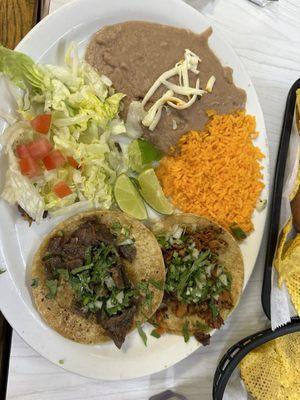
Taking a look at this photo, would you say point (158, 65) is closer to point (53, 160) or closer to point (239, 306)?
point (53, 160)

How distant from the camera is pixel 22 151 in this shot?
2166 mm

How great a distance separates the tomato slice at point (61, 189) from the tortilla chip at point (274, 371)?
1156 millimetres

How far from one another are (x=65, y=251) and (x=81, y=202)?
268 mm

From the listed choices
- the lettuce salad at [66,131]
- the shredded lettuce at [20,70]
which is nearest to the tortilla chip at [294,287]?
the lettuce salad at [66,131]

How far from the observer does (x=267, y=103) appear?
101 inches

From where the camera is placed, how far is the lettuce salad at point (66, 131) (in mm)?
2164

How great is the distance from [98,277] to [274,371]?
3.21 feet

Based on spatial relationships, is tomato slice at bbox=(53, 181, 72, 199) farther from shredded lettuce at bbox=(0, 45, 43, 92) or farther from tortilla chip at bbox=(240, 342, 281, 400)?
tortilla chip at bbox=(240, 342, 281, 400)

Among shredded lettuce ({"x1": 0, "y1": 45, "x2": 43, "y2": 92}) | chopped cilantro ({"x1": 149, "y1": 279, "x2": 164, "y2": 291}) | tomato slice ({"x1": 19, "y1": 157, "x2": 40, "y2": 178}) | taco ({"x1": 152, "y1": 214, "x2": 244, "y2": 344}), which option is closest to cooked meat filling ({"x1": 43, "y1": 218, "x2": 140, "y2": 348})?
chopped cilantro ({"x1": 149, "y1": 279, "x2": 164, "y2": 291})

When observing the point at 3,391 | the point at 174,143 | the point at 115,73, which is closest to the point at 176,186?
the point at 174,143

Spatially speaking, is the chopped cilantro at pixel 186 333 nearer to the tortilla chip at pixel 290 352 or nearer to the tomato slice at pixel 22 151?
the tortilla chip at pixel 290 352

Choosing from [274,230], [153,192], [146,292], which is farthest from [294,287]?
[153,192]

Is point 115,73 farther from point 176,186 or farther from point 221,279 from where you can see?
point 221,279

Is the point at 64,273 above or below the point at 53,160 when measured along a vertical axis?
below
